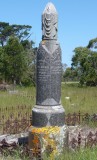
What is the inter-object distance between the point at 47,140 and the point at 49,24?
2562 millimetres

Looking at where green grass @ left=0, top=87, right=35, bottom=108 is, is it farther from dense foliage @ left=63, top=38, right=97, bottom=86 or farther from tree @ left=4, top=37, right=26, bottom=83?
dense foliage @ left=63, top=38, right=97, bottom=86

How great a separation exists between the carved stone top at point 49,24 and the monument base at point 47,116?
158 centimetres

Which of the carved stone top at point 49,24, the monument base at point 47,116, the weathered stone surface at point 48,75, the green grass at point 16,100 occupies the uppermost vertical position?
the carved stone top at point 49,24

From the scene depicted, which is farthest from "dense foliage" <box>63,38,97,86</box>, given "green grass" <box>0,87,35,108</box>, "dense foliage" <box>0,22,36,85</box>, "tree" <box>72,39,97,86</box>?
"green grass" <box>0,87,35,108</box>

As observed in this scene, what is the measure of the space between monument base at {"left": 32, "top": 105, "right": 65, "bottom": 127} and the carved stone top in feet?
5.17

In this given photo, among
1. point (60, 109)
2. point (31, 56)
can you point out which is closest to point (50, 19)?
point (60, 109)

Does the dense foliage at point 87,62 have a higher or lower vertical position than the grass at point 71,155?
higher

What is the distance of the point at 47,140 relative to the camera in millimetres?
8086

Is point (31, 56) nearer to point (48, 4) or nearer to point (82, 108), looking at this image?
point (82, 108)

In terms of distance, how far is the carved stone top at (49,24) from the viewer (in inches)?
341

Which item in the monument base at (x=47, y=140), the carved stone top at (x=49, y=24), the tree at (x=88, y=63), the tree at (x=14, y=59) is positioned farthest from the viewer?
the tree at (x=88, y=63)

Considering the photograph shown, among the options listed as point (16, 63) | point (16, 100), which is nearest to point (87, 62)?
point (16, 63)

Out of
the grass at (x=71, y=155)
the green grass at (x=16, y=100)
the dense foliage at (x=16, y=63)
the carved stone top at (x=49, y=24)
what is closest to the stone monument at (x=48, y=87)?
the carved stone top at (x=49, y=24)

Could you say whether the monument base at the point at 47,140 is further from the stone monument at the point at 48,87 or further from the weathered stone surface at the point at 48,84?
the weathered stone surface at the point at 48,84
